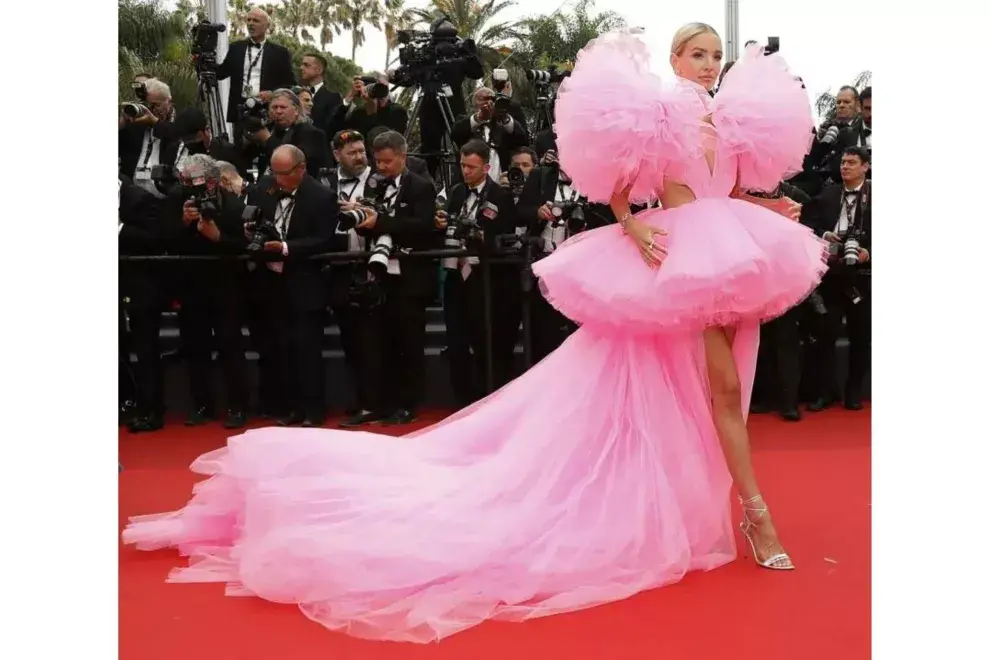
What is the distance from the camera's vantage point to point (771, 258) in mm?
2752

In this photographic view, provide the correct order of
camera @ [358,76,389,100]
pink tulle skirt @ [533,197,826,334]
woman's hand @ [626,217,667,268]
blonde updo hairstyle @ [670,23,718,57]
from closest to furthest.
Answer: pink tulle skirt @ [533,197,826,334] → woman's hand @ [626,217,667,268] → blonde updo hairstyle @ [670,23,718,57] → camera @ [358,76,389,100]

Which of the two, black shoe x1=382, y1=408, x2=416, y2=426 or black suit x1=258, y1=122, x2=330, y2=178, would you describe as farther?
black suit x1=258, y1=122, x2=330, y2=178

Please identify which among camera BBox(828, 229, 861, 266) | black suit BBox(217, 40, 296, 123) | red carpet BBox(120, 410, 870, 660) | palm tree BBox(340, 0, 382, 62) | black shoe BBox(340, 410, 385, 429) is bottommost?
red carpet BBox(120, 410, 870, 660)

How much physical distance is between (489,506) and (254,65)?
16.4 ft

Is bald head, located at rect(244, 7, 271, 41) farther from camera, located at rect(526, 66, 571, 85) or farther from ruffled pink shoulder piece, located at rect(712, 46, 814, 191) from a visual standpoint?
ruffled pink shoulder piece, located at rect(712, 46, 814, 191)

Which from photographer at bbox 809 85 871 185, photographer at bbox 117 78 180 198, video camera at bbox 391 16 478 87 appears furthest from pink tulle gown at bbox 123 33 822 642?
video camera at bbox 391 16 478 87

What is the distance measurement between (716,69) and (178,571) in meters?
2.14

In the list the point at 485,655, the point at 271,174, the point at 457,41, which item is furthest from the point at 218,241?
the point at 485,655

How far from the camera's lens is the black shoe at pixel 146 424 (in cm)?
551

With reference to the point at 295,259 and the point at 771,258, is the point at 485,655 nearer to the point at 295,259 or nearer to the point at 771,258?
the point at 771,258

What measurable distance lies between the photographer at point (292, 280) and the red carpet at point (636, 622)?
2400 millimetres

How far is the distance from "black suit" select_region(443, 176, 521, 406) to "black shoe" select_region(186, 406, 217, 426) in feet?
4.59

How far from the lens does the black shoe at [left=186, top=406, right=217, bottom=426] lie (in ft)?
18.5

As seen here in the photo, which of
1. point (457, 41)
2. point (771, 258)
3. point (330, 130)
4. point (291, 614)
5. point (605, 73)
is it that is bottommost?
point (291, 614)
